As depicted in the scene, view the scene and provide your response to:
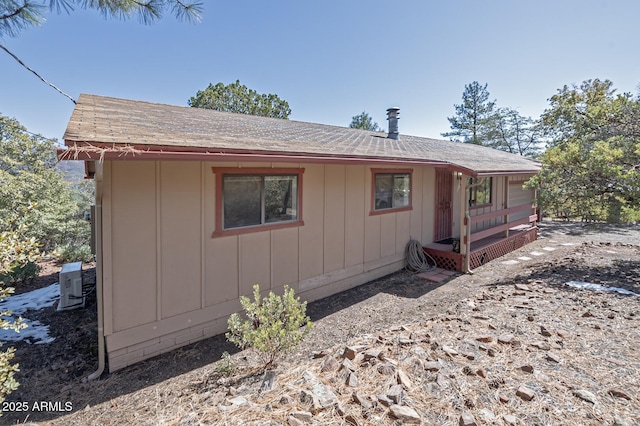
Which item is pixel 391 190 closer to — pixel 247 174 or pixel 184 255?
pixel 247 174

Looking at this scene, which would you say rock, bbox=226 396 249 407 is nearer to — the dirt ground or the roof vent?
the dirt ground

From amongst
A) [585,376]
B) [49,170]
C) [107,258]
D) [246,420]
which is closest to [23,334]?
[107,258]

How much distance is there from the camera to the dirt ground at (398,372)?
92.8 inches

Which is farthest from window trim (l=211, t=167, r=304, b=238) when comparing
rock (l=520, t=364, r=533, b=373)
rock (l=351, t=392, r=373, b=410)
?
rock (l=520, t=364, r=533, b=373)

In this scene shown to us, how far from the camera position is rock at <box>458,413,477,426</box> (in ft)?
7.07

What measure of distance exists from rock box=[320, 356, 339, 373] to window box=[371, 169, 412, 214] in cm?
400

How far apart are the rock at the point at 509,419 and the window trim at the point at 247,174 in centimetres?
359

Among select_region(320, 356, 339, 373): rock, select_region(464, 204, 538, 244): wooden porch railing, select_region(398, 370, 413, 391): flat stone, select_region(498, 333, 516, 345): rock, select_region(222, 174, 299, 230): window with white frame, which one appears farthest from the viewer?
select_region(464, 204, 538, 244): wooden porch railing

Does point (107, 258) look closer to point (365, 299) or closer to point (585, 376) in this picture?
point (365, 299)

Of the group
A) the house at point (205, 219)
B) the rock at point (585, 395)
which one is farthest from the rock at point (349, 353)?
the house at point (205, 219)

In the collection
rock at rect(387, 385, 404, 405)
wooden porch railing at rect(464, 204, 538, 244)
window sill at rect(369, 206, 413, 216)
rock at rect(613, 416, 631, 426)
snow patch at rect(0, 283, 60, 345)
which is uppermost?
window sill at rect(369, 206, 413, 216)

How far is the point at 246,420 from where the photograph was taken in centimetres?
227

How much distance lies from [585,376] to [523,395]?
31.4 inches

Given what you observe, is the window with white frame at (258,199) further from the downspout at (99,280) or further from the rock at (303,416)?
the rock at (303,416)
